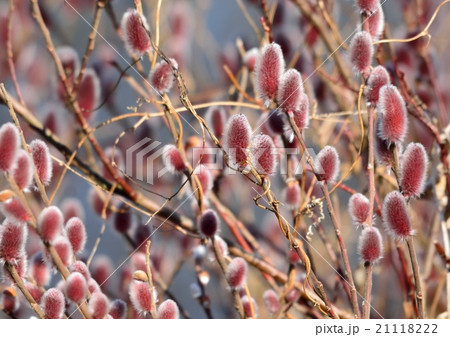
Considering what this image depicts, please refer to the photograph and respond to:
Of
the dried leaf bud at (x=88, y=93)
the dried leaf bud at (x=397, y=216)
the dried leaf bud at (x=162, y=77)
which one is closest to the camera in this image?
the dried leaf bud at (x=397, y=216)

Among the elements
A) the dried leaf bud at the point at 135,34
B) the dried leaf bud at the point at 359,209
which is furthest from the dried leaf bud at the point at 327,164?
the dried leaf bud at the point at 135,34

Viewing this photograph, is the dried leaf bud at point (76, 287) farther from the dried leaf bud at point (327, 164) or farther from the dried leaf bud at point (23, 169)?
the dried leaf bud at point (327, 164)

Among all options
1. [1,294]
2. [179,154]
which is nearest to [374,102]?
[179,154]

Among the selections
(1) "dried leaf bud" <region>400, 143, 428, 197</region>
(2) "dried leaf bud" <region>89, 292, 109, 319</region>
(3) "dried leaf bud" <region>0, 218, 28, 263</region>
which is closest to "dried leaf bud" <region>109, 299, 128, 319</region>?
(2) "dried leaf bud" <region>89, 292, 109, 319</region>

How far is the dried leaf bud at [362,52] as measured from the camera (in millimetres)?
636

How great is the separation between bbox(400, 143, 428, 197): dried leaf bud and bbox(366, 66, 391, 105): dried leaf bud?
0.25 feet

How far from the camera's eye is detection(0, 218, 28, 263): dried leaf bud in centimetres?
65

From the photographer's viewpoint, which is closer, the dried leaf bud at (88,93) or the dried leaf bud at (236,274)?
the dried leaf bud at (236,274)

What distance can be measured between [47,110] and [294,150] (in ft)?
1.15

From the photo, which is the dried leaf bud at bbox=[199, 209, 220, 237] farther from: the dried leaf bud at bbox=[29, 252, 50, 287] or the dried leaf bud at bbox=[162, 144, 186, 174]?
the dried leaf bud at bbox=[29, 252, 50, 287]

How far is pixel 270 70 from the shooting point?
2.02 feet

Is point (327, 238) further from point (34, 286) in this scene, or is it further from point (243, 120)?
point (34, 286)

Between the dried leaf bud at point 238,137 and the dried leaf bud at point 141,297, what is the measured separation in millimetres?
182

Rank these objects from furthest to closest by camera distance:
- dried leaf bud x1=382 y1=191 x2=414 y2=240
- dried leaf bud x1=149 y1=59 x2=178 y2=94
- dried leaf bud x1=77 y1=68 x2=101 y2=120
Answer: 1. dried leaf bud x1=77 y1=68 x2=101 y2=120
2. dried leaf bud x1=149 y1=59 x2=178 y2=94
3. dried leaf bud x1=382 y1=191 x2=414 y2=240
